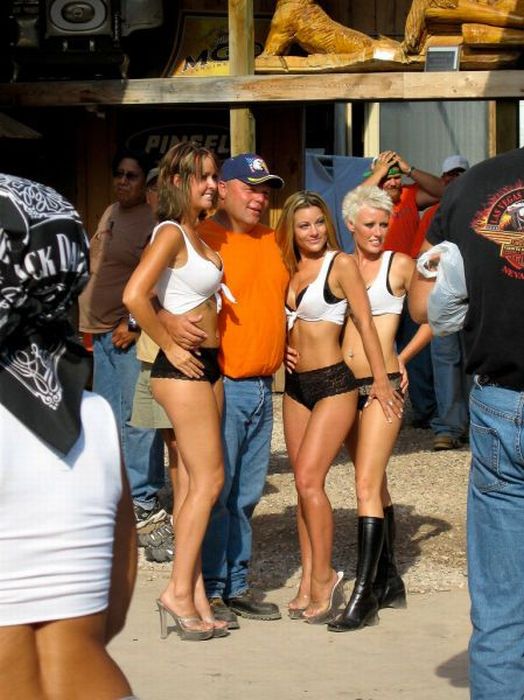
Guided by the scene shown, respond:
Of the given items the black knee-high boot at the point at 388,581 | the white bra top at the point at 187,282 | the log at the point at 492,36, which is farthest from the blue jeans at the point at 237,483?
the log at the point at 492,36

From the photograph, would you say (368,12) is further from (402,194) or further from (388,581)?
(388,581)

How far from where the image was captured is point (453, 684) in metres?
5.15

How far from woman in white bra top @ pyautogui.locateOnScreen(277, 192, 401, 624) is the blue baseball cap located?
21 centimetres

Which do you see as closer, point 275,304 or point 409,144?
point 275,304

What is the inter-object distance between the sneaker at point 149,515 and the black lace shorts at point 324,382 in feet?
4.64

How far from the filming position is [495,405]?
3.92 meters

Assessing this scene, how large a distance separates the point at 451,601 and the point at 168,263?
1.91m

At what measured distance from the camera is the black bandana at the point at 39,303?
240 centimetres

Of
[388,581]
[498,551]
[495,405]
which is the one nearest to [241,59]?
[388,581]

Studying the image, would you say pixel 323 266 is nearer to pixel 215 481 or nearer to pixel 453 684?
pixel 215 481

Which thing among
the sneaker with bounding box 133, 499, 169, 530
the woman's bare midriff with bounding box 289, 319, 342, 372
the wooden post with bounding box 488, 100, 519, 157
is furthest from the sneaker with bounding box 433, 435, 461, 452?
the woman's bare midriff with bounding box 289, 319, 342, 372

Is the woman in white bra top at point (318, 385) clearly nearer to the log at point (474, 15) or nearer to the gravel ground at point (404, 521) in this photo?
the gravel ground at point (404, 521)

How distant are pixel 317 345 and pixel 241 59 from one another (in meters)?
4.26

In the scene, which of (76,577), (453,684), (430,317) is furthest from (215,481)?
(76,577)
